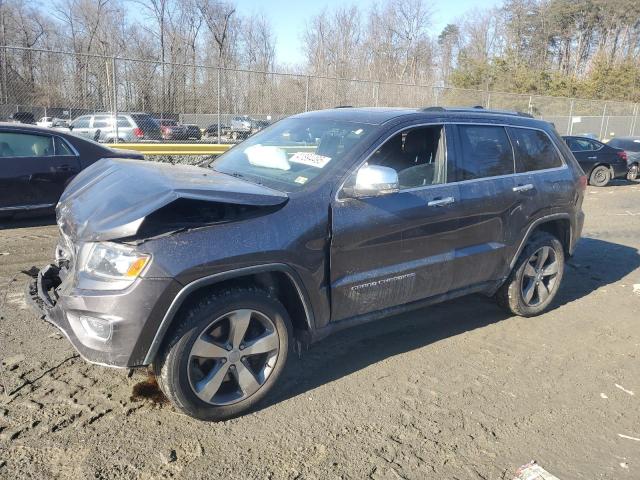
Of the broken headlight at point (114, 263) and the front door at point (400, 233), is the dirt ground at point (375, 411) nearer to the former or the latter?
the front door at point (400, 233)

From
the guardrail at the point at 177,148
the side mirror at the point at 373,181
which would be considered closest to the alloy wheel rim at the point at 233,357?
the side mirror at the point at 373,181

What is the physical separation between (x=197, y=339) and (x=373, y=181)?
1.42 meters

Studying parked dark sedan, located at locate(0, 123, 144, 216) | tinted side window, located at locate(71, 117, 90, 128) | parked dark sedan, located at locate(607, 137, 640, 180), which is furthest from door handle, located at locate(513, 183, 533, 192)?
parked dark sedan, located at locate(607, 137, 640, 180)

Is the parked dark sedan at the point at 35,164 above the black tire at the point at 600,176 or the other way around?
above

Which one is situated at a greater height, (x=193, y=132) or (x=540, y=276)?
(x=193, y=132)

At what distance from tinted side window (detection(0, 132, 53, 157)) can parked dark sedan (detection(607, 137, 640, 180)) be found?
16.4m

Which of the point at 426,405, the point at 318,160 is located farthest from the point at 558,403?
the point at 318,160

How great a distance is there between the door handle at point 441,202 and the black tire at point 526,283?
1166 mm


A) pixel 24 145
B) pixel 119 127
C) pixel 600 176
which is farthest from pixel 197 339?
pixel 600 176

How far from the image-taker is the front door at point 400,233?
11.0ft

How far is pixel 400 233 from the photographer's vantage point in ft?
11.8

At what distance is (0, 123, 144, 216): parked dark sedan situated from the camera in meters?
6.87

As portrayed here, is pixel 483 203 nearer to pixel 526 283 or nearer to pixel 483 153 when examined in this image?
pixel 483 153

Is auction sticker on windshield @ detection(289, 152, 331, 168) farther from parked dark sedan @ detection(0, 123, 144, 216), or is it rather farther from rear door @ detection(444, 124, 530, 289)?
parked dark sedan @ detection(0, 123, 144, 216)
